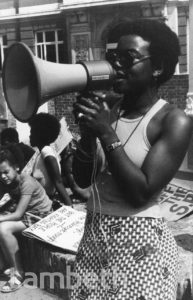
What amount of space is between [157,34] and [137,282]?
0.84 m

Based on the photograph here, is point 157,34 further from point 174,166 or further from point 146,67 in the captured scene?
point 174,166

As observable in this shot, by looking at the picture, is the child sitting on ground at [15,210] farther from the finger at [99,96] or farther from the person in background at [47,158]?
the finger at [99,96]

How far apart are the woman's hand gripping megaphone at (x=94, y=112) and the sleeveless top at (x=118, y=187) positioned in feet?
0.39

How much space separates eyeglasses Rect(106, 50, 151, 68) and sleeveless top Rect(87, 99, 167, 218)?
0.16 meters

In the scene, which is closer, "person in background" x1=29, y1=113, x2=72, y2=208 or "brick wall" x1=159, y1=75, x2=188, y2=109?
"person in background" x1=29, y1=113, x2=72, y2=208

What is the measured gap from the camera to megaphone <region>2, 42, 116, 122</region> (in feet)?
6.07

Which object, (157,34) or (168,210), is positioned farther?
(168,210)

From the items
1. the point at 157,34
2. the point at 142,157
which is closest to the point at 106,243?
the point at 142,157

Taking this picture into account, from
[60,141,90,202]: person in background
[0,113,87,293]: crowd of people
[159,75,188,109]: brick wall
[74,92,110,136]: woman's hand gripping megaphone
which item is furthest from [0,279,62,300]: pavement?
[159,75,188,109]: brick wall

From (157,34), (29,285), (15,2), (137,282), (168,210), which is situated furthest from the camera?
(15,2)

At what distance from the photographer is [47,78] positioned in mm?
1888

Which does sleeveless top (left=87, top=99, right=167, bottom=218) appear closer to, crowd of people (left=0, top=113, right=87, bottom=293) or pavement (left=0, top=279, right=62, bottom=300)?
pavement (left=0, top=279, right=62, bottom=300)

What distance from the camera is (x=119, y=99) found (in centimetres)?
186

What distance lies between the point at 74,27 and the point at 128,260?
14.7m
